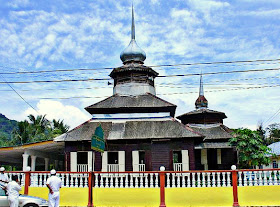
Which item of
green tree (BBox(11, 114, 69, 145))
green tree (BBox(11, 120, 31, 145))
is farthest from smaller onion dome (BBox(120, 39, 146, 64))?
green tree (BBox(11, 120, 31, 145))

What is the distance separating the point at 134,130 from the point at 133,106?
1862mm

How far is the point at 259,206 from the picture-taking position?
13648mm

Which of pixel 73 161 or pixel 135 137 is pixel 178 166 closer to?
→ pixel 135 137

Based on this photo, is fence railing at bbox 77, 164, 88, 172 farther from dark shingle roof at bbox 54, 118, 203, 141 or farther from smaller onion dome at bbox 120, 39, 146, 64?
smaller onion dome at bbox 120, 39, 146, 64

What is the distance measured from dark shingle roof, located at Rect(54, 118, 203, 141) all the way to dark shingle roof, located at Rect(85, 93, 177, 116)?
2.47 ft

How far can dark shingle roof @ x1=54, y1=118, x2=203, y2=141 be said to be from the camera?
2005 cm

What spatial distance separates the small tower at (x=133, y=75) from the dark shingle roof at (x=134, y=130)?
3.73m

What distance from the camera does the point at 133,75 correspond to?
83.1 feet

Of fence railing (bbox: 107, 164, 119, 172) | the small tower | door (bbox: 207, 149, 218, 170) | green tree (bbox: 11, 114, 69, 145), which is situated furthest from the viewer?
green tree (bbox: 11, 114, 69, 145)

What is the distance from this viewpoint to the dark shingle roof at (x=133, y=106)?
21.9 metres

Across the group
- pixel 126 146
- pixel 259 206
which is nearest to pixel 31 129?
pixel 126 146

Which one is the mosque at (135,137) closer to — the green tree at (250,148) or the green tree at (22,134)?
the green tree at (250,148)

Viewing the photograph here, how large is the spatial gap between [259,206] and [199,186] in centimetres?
243

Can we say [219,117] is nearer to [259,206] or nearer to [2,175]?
[259,206]
